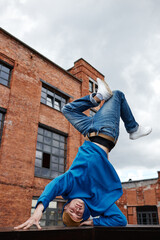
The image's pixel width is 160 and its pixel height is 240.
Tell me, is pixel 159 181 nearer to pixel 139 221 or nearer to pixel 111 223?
pixel 139 221

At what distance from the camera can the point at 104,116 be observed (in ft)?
8.70

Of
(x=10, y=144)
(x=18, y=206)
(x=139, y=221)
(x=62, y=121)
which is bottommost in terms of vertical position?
(x=139, y=221)

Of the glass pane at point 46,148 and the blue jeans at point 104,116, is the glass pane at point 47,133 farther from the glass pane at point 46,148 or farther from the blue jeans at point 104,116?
the blue jeans at point 104,116

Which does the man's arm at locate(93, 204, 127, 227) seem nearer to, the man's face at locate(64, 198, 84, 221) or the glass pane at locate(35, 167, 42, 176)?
the man's face at locate(64, 198, 84, 221)

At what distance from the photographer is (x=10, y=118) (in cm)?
984

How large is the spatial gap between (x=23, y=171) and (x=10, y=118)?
8.44 feet

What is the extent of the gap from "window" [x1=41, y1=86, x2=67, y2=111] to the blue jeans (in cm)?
949

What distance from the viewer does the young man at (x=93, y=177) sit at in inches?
84.1

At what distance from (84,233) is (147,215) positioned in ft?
55.9

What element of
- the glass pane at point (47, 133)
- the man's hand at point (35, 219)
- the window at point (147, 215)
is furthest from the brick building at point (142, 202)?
the man's hand at point (35, 219)

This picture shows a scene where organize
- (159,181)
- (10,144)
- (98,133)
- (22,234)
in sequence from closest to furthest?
(22,234)
(98,133)
(10,144)
(159,181)

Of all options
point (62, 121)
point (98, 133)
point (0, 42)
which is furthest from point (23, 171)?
point (98, 133)

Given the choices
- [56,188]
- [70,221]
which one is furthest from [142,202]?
[56,188]

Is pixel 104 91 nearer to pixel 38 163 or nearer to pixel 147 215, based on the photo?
pixel 38 163
